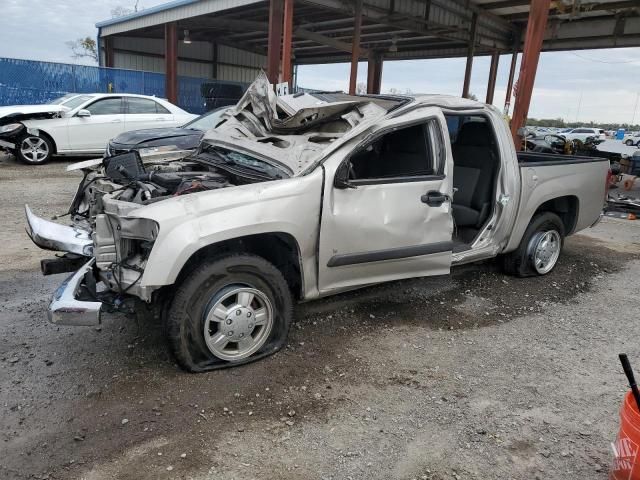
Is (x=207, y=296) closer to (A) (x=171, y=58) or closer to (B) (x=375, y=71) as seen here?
(A) (x=171, y=58)

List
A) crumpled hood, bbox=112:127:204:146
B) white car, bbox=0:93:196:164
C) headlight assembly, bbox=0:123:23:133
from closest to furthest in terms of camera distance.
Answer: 1. crumpled hood, bbox=112:127:204:146
2. headlight assembly, bbox=0:123:23:133
3. white car, bbox=0:93:196:164

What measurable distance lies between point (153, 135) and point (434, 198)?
5.82m

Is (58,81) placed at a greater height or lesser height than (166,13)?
lesser

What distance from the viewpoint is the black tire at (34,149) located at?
421 inches

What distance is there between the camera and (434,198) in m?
3.73

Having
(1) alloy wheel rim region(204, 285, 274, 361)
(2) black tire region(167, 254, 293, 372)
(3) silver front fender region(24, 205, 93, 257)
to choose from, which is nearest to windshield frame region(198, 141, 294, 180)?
(2) black tire region(167, 254, 293, 372)

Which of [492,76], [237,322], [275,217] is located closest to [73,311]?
[237,322]

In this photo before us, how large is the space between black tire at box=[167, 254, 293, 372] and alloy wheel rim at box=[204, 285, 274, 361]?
2 cm

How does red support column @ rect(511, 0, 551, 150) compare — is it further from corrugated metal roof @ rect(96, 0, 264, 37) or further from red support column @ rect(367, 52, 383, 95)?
red support column @ rect(367, 52, 383, 95)

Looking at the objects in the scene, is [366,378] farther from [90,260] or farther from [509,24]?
[509,24]

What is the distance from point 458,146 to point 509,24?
15312mm

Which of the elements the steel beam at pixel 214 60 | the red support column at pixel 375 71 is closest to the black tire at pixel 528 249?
the red support column at pixel 375 71

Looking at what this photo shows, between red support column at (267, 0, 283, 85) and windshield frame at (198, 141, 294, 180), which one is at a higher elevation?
red support column at (267, 0, 283, 85)

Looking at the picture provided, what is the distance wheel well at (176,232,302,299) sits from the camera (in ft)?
10.1
